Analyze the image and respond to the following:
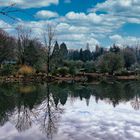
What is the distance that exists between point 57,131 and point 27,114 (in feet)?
19.9

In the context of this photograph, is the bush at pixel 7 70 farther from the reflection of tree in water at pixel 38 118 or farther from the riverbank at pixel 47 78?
the reflection of tree in water at pixel 38 118

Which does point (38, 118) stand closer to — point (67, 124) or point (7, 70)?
point (67, 124)

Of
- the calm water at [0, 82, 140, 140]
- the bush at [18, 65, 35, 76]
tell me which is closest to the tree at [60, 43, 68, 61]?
the bush at [18, 65, 35, 76]

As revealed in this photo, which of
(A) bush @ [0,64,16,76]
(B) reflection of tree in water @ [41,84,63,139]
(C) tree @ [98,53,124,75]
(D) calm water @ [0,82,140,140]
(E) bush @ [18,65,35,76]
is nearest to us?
(D) calm water @ [0,82,140,140]

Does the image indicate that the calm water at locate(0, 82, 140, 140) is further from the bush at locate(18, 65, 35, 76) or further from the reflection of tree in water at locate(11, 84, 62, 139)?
the bush at locate(18, 65, 35, 76)

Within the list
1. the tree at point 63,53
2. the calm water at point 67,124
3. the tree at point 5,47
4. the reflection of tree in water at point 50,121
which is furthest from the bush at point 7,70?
the calm water at point 67,124

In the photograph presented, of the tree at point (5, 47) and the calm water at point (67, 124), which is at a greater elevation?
the tree at point (5, 47)

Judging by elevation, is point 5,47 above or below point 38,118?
above

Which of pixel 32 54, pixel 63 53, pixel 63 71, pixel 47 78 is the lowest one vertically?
pixel 47 78

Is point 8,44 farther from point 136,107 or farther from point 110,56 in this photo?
point 136,107

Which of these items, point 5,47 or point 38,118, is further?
point 5,47

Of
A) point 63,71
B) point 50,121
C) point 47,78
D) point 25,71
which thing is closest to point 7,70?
point 25,71

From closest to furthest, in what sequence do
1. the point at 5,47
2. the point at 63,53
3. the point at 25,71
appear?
1. the point at 25,71
2. the point at 5,47
3. the point at 63,53

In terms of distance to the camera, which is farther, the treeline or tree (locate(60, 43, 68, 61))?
tree (locate(60, 43, 68, 61))
